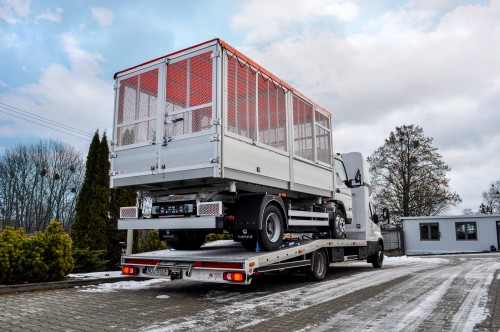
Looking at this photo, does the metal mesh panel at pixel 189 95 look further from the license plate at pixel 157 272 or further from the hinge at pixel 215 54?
the license plate at pixel 157 272

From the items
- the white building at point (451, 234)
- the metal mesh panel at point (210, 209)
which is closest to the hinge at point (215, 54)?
the metal mesh panel at point (210, 209)

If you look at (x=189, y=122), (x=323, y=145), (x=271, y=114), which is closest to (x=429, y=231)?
(x=323, y=145)

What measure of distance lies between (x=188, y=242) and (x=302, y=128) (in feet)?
11.8

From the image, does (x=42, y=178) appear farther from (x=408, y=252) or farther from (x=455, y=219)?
(x=455, y=219)

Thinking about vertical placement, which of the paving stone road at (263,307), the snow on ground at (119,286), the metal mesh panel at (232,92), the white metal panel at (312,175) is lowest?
the snow on ground at (119,286)

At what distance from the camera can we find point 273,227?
25.3 ft

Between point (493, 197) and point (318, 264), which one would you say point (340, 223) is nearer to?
point (318, 264)

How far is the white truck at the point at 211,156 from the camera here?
654 centimetres

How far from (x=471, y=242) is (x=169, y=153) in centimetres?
2723

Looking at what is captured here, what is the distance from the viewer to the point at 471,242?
27.9 m

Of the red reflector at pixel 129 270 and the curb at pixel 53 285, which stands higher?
the red reflector at pixel 129 270

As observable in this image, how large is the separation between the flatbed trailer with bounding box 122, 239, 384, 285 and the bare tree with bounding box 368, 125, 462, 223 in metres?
26.0

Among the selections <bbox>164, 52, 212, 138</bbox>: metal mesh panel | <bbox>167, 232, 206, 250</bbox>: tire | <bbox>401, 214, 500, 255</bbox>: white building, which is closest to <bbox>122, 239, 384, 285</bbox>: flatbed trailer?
<bbox>167, 232, 206, 250</bbox>: tire

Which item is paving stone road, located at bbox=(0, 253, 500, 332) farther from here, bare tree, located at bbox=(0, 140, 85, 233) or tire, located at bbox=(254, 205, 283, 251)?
bare tree, located at bbox=(0, 140, 85, 233)
